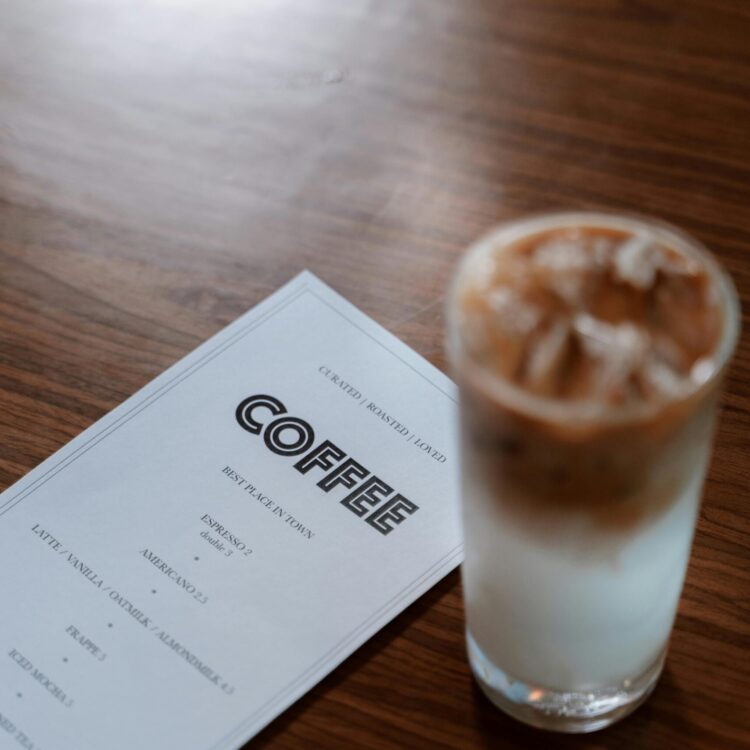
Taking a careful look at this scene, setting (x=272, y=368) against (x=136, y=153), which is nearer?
(x=272, y=368)

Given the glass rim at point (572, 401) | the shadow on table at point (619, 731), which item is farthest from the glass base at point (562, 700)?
the glass rim at point (572, 401)

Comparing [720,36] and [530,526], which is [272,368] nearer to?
[530,526]

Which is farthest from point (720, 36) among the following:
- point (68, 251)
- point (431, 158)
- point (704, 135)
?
point (68, 251)

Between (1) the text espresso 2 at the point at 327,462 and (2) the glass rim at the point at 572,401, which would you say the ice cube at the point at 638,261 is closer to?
(2) the glass rim at the point at 572,401

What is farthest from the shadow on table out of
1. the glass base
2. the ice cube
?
the ice cube

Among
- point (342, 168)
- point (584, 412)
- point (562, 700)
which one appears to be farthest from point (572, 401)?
point (342, 168)

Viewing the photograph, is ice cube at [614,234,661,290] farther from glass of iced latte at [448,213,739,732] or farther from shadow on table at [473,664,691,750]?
shadow on table at [473,664,691,750]
